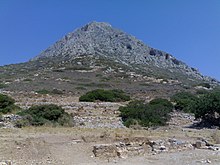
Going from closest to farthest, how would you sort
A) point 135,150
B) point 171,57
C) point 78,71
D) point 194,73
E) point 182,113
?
point 135,150, point 182,113, point 78,71, point 194,73, point 171,57

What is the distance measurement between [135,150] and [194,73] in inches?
3916

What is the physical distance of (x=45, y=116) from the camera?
24.6 metres

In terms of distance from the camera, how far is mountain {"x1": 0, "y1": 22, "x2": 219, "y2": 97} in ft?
235

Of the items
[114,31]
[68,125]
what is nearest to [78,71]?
[114,31]

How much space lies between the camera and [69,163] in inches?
518

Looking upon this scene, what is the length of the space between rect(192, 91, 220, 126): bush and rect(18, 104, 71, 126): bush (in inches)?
351

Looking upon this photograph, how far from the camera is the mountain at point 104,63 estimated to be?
71.6 metres

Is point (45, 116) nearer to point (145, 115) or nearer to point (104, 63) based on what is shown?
point (145, 115)

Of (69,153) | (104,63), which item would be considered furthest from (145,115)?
(104,63)

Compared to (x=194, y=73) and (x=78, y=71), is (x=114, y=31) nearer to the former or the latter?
(x=194, y=73)

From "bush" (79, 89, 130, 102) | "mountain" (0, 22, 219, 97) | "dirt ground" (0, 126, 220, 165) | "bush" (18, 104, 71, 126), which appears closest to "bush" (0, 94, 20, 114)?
"bush" (18, 104, 71, 126)

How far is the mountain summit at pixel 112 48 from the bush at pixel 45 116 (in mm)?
74887

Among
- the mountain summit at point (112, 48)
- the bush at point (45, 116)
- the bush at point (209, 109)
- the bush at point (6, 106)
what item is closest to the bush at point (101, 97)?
the bush at point (6, 106)

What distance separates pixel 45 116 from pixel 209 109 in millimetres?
10982
